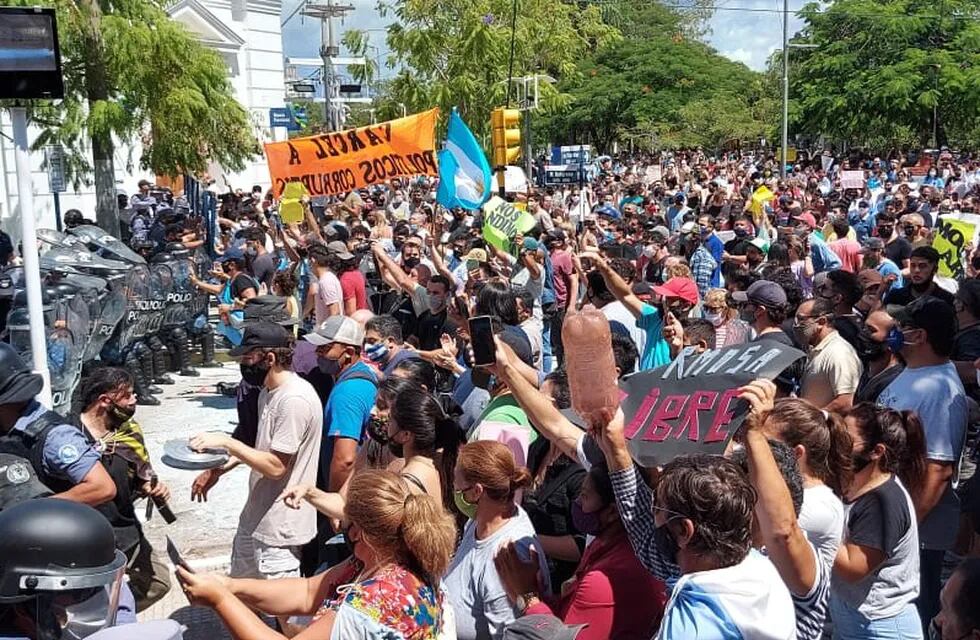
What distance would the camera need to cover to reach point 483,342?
4.25m

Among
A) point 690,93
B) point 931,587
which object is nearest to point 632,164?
point 690,93

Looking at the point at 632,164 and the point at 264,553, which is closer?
the point at 264,553

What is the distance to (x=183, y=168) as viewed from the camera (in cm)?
1800

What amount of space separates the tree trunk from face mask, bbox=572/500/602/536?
14.9 m

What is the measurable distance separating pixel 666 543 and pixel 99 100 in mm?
15846

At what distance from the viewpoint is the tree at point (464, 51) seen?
26781mm

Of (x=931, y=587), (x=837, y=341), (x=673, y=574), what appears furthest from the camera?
(x=837, y=341)

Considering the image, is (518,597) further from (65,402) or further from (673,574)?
(65,402)

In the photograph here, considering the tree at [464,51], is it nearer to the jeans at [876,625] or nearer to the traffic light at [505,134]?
the traffic light at [505,134]

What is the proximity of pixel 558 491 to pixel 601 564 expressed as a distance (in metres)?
0.76

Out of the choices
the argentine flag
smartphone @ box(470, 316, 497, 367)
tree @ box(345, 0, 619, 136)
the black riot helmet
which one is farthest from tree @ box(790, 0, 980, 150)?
the black riot helmet

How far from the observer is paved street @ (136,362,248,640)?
6.08m

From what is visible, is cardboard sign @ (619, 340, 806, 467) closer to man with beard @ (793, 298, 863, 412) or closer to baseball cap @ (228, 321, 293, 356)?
baseball cap @ (228, 321, 293, 356)

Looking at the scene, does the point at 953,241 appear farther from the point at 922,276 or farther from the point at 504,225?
the point at 504,225
